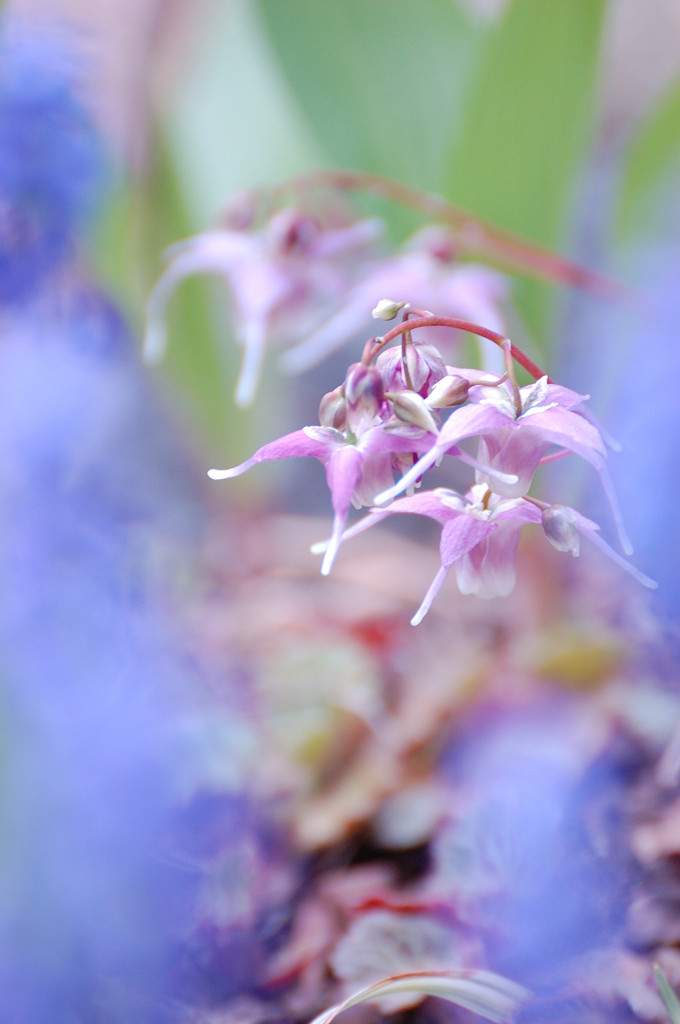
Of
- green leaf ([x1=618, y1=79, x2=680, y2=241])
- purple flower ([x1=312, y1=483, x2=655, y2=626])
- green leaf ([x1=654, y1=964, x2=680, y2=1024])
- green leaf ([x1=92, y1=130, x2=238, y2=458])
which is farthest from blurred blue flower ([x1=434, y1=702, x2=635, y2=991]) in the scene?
green leaf ([x1=92, y1=130, x2=238, y2=458])

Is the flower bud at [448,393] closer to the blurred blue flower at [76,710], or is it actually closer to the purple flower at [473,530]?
the purple flower at [473,530]

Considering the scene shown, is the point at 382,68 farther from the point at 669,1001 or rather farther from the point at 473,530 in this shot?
the point at 669,1001

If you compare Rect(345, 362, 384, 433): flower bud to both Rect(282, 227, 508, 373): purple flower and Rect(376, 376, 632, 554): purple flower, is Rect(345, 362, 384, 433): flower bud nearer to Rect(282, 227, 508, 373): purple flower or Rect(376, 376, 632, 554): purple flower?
Rect(376, 376, 632, 554): purple flower

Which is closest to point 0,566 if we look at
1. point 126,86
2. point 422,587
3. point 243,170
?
point 422,587

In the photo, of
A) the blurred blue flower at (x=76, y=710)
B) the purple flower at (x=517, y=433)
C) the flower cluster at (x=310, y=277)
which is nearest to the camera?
the purple flower at (x=517, y=433)

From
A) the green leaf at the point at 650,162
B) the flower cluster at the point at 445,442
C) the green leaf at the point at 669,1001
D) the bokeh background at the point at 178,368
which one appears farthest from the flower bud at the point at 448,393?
the green leaf at the point at 650,162

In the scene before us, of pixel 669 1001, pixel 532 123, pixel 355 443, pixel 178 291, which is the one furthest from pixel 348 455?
pixel 178 291

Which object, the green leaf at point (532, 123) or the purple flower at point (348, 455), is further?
the green leaf at point (532, 123)
